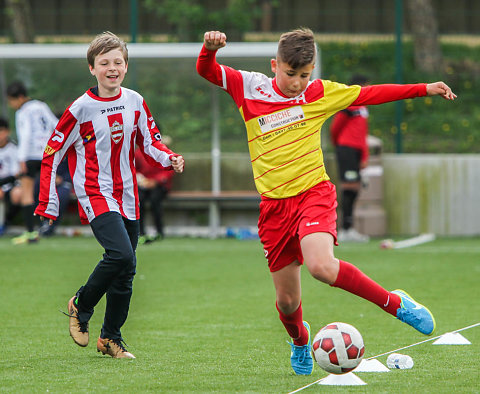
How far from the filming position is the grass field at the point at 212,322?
5137 mm

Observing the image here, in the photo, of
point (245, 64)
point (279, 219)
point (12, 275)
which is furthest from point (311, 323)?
point (245, 64)

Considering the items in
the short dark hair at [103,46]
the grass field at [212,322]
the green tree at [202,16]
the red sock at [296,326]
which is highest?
the green tree at [202,16]

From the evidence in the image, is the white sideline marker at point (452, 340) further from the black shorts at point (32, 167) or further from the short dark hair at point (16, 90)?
the black shorts at point (32, 167)

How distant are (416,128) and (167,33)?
14.0 feet

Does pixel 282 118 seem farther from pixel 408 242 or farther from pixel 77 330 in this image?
pixel 408 242

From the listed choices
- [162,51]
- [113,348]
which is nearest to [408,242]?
[162,51]

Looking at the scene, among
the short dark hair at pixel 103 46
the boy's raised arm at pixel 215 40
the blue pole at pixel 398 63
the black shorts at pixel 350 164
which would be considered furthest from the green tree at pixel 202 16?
the boy's raised arm at pixel 215 40

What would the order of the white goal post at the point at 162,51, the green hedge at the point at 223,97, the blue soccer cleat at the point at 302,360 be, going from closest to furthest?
1. the blue soccer cleat at the point at 302,360
2. the white goal post at the point at 162,51
3. the green hedge at the point at 223,97

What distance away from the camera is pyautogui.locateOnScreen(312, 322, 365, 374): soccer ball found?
4887 mm

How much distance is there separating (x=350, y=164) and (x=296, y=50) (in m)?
8.21

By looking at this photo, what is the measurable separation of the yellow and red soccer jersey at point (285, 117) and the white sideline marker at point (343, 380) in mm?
1016

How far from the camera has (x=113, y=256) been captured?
18.6 feet

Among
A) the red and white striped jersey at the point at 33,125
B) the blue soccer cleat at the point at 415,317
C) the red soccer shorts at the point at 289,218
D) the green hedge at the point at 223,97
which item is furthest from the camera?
the green hedge at the point at 223,97

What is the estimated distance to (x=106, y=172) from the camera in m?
5.82
